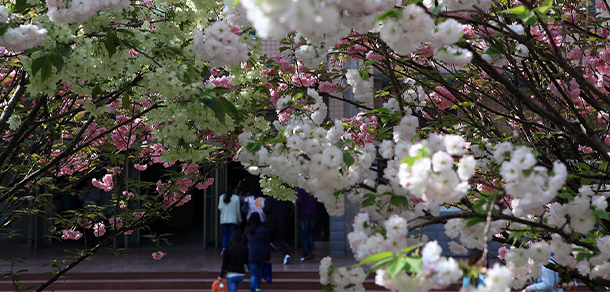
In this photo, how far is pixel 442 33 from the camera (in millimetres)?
1859

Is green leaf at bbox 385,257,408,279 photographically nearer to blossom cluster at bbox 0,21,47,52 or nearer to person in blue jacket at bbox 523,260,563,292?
blossom cluster at bbox 0,21,47,52

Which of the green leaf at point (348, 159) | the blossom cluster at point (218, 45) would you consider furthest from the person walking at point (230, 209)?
the green leaf at point (348, 159)

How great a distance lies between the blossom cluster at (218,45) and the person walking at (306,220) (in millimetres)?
7218

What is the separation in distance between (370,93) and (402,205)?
1386 millimetres

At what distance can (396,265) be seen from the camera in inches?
61.0

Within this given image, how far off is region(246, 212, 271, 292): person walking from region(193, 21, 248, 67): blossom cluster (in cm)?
525

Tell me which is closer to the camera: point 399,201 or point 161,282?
point 399,201

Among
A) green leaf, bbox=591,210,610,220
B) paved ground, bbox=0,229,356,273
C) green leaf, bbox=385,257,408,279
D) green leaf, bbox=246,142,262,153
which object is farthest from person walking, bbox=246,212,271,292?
green leaf, bbox=385,257,408,279

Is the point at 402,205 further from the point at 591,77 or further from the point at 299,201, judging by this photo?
the point at 299,201

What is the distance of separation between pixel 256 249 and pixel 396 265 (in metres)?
6.00

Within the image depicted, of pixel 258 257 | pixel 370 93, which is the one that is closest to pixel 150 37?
pixel 370 93

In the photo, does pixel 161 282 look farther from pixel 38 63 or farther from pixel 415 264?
pixel 415 264

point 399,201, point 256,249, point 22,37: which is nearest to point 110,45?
point 22,37

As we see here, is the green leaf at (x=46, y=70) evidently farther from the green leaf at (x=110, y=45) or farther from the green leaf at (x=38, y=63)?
the green leaf at (x=110, y=45)
